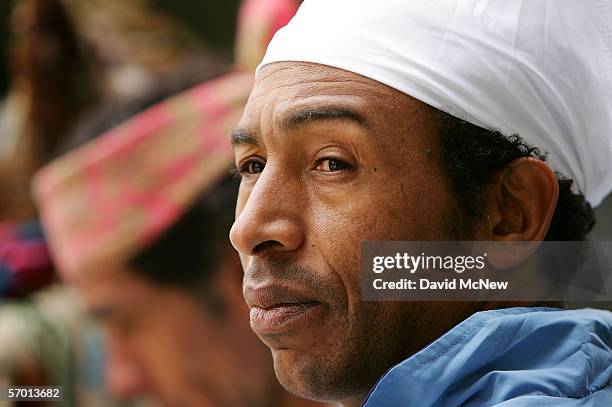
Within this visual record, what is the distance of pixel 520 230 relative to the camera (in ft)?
5.40

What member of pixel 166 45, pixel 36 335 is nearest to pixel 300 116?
pixel 36 335

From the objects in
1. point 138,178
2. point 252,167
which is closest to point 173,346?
point 138,178

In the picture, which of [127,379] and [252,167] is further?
[127,379]

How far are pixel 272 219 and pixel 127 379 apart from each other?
1.63 m

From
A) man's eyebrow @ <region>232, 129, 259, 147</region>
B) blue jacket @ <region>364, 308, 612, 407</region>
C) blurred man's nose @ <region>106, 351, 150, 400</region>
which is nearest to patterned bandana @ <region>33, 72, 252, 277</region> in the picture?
blurred man's nose @ <region>106, 351, 150, 400</region>

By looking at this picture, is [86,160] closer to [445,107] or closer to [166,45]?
[166,45]

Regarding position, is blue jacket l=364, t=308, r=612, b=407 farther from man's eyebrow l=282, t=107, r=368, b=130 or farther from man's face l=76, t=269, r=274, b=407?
man's face l=76, t=269, r=274, b=407

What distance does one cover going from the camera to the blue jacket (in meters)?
1.50

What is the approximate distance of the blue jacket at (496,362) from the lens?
1.50 meters

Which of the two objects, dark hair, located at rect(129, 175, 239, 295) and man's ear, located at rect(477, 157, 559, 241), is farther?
dark hair, located at rect(129, 175, 239, 295)

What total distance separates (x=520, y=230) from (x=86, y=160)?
5.98 feet

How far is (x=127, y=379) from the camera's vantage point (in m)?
3.11

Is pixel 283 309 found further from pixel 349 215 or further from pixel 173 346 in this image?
pixel 173 346

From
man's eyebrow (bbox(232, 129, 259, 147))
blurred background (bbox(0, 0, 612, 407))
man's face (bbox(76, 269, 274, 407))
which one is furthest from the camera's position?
blurred background (bbox(0, 0, 612, 407))
